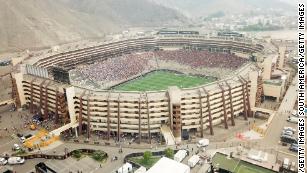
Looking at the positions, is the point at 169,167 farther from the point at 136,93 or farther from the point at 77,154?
the point at 136,93

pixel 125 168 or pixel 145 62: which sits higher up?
pixel 145 62

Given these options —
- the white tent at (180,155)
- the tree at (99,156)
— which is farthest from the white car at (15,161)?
the white tent at (180,155)

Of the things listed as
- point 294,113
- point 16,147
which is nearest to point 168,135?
point 294,113

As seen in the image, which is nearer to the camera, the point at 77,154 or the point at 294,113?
the point at 77,154

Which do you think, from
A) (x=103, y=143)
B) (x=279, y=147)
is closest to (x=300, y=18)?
(x=279, y=147)

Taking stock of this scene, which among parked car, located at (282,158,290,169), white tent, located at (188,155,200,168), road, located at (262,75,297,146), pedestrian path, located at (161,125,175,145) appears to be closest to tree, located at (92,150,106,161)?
pedestrian path, located at (161,125,175,145)

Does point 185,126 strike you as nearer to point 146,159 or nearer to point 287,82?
point 146,159

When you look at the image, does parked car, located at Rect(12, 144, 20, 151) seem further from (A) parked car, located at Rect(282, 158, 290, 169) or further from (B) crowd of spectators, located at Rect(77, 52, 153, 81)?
(A) parked car, located at Rect(282, 158, 290, 169)
